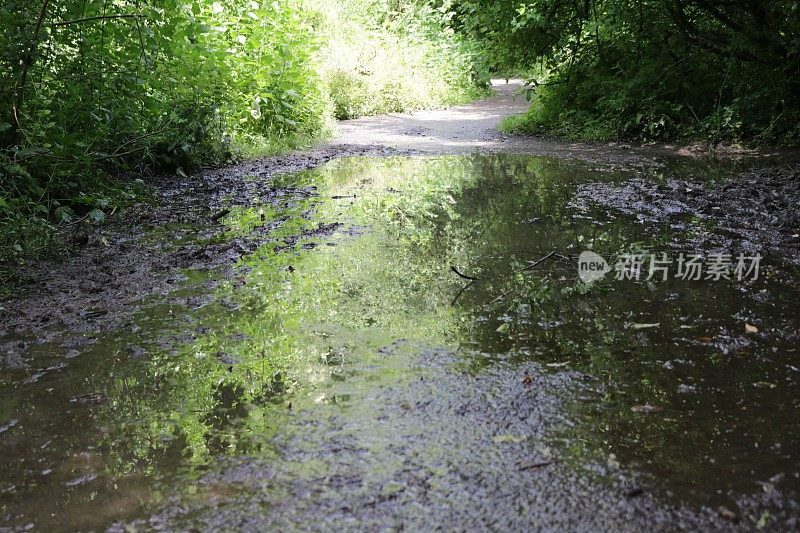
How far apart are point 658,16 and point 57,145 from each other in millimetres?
8071

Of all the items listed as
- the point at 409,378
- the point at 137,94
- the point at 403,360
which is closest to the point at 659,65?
the point at 137,94

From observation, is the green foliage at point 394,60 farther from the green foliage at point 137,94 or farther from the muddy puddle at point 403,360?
the muddy puddle at point 403,360

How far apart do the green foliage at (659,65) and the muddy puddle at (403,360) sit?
3.90 metres

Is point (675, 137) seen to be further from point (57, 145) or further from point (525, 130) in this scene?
point (57, 145)

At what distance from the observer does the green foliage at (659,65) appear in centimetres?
812

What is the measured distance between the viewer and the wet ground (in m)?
2.33

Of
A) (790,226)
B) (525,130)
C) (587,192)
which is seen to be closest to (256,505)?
(790,226)

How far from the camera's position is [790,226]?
5.23 m

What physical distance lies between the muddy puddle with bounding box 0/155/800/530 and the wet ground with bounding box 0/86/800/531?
0.05 feet

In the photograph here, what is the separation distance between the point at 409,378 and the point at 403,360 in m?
0.21

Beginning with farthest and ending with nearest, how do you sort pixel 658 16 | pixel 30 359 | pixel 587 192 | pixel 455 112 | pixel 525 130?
pixel 455 112
pixel 525 130
pixel 658 16
pixel 587 192
pixel 30 359

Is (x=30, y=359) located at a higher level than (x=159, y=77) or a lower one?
lower

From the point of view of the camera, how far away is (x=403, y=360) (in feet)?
11.1

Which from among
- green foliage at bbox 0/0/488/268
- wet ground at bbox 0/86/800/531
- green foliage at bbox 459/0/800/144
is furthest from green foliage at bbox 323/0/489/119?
wet ground at bbox 0/86/800/531
